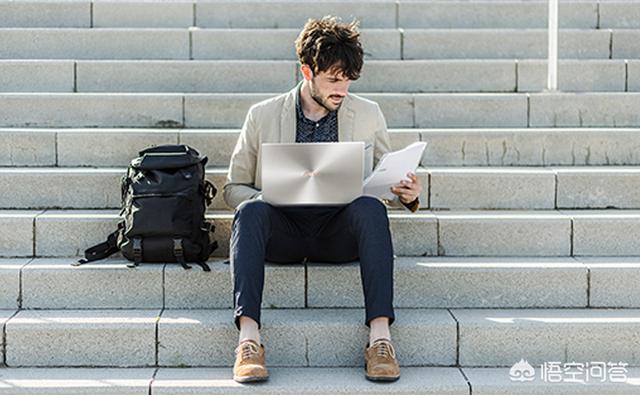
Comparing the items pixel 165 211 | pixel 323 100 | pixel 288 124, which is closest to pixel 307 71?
pixel 323 100

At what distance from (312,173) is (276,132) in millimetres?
524

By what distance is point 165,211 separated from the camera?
4188 mm

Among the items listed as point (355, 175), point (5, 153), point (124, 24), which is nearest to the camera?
point (355, 175)

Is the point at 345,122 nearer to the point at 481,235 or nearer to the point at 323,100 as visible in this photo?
the point at 323,100

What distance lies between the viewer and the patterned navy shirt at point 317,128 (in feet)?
14.1

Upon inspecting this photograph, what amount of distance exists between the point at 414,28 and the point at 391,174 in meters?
2.76

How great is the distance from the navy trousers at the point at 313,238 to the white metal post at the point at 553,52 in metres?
2.14

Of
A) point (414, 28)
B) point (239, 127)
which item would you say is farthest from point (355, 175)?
point (414, 28)

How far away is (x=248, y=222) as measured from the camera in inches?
153

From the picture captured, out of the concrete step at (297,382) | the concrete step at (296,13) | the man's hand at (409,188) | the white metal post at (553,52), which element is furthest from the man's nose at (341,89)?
the concrete step at (296,13)

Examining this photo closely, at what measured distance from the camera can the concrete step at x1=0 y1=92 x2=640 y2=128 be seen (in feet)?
17.7

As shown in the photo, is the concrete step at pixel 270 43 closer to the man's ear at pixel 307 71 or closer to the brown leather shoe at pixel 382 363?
the man's ear at pixel 307 71

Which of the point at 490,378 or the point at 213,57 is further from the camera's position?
the point at 213,57

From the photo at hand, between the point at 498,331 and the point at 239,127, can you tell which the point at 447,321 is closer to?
the point at 498,331
